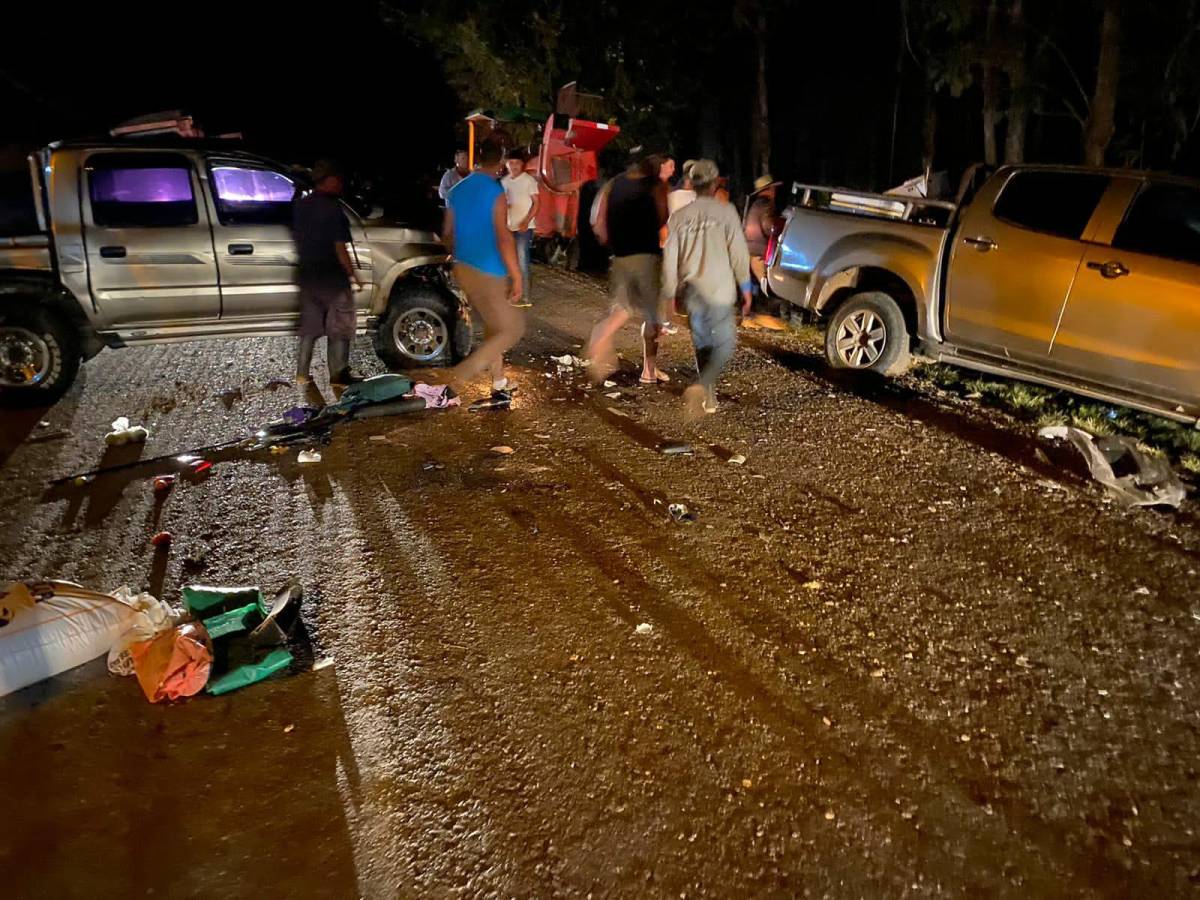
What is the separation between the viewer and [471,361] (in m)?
6.55

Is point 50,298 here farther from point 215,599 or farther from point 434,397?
point 215,599

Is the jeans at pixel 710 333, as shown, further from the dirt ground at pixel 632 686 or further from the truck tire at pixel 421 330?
the truck tire at pixel 421 330

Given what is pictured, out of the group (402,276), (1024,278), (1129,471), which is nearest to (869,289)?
(1024,278)

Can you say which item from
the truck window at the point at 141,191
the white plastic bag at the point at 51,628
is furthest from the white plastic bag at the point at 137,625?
the truck window at the point at 141,191

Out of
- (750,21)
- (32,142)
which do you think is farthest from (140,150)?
(32,142)

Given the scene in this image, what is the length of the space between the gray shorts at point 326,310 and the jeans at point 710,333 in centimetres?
286

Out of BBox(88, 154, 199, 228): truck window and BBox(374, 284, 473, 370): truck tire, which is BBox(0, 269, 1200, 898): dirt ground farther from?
BBox(88, 154, 199, 228): truck window

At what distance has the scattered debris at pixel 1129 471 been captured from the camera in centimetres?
492

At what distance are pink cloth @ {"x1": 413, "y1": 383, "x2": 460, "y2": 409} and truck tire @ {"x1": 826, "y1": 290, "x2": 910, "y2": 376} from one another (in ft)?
11.6

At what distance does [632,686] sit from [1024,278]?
15.4 ft

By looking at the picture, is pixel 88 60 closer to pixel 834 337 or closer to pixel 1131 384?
pixel 834 337

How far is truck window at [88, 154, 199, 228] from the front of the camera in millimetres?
6582

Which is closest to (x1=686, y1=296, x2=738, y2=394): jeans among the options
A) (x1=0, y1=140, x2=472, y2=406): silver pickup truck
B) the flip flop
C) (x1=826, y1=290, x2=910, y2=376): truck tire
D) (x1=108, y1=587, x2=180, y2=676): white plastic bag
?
the flip flop

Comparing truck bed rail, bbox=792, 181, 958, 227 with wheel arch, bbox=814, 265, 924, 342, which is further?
truck bed rail, bbox=792, 181, 958, 227
